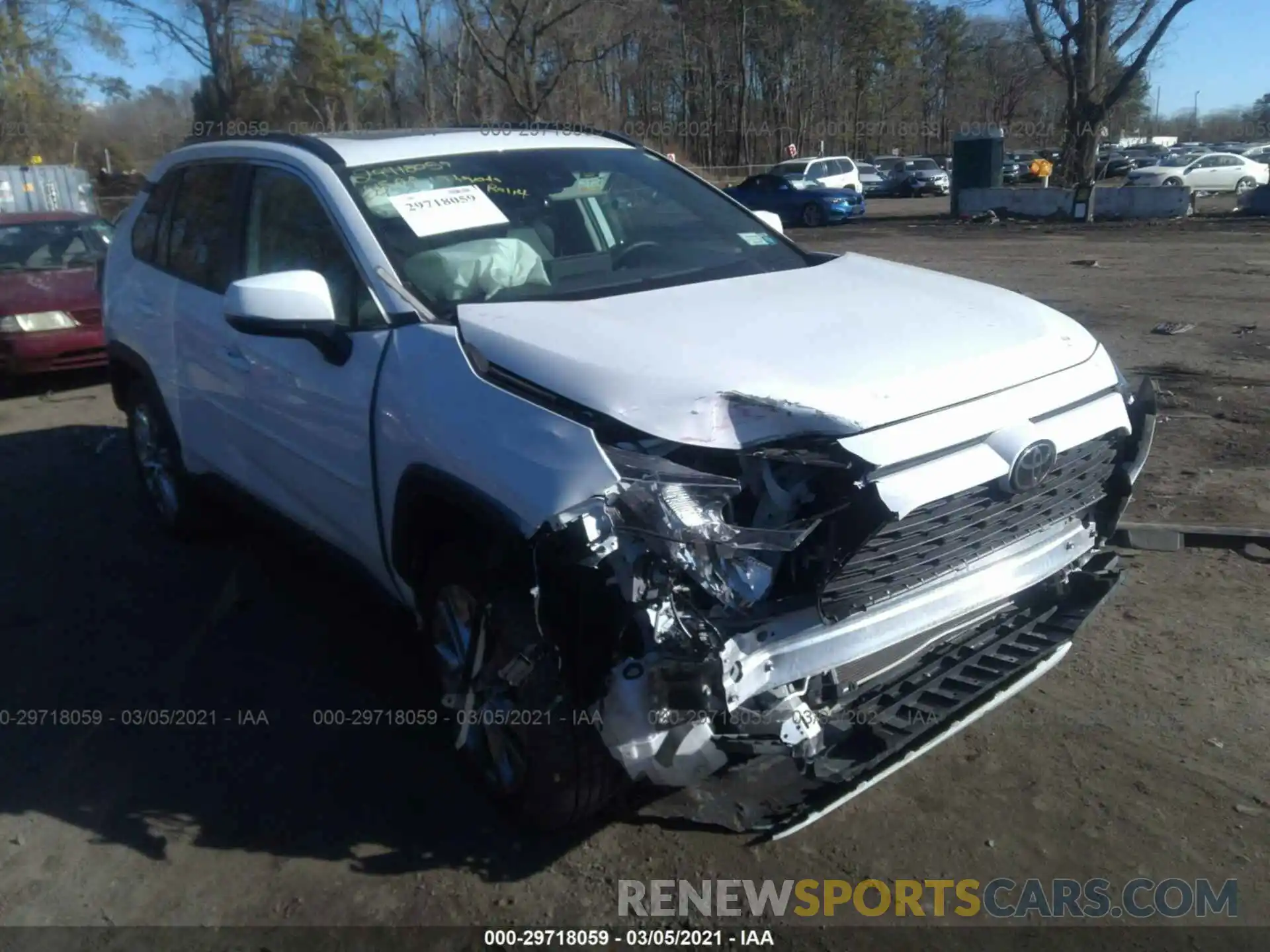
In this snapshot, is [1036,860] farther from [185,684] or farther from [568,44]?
[568,44]

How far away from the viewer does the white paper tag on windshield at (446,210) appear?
3873 millimetres

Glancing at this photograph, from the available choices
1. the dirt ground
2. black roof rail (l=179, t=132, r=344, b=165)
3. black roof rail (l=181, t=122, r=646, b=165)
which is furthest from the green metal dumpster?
black roof rail (l=179, t=132, r=344, b=165)

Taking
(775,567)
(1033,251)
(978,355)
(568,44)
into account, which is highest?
(568,44)

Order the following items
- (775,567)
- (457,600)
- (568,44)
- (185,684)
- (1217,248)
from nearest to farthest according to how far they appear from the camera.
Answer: (775,567) < (457,600) < (185,684) < (1217,248) < (568,44)

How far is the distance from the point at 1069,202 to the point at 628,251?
2527cm

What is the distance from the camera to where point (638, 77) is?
55.7 metres

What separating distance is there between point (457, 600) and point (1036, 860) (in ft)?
5.82

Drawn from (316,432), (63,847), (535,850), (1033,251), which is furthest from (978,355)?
(1033,251)

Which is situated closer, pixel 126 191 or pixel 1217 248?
pixel 1217 248

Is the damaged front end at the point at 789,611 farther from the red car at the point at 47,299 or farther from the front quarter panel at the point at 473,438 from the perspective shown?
the red car at the point at 47,299

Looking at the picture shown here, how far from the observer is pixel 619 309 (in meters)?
3.47

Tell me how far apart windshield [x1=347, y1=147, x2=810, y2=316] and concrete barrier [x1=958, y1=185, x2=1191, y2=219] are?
24.5 meters

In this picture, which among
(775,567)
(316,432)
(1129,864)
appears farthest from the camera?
(316,432)

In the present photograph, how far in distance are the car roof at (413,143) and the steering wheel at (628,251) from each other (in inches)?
24.3
